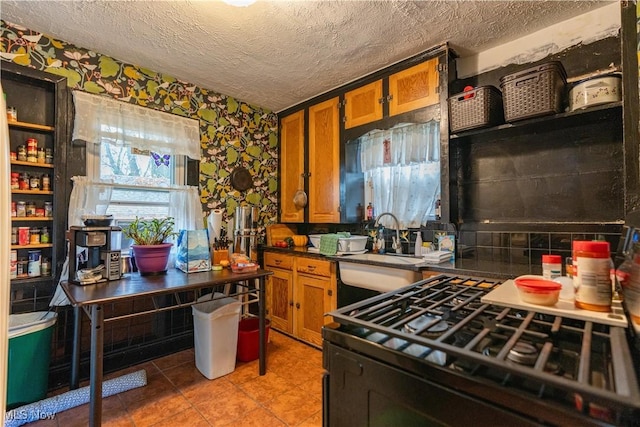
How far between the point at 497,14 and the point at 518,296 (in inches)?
75.1

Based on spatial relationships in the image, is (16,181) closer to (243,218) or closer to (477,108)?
(243,218)

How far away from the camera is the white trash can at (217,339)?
2.17 meters

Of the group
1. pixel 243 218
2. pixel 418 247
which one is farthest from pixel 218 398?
pixel 418 247

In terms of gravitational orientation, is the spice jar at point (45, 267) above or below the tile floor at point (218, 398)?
above

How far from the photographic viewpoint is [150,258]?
7.18 ft

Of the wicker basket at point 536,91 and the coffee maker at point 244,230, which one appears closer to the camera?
the wicker basket at point 536,91

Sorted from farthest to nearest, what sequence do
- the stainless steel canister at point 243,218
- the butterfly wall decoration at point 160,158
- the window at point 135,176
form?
the stainless steel canister at point 243,218 → the butterfly wall decoration at point 160,158 → the window at point 135,176

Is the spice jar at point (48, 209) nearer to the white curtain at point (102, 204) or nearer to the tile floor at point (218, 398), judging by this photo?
the white curtain at point (102, 204)

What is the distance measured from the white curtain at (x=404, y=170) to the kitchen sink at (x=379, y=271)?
17.8 inches

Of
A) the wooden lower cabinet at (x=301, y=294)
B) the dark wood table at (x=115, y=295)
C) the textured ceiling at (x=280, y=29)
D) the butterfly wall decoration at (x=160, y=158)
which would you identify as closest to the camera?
the dark wood table at (x=115, y=295)

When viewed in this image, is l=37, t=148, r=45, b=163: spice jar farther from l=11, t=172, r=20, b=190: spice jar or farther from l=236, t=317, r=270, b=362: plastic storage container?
l=236, t=317, r=270, b=362: plastic storage container

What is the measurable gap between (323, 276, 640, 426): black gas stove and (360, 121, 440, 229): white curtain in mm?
1759

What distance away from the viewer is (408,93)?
2.43 meters

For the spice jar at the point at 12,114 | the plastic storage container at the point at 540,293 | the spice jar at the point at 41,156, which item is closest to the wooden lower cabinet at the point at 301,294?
the plastic storage container at the point at 540,293
